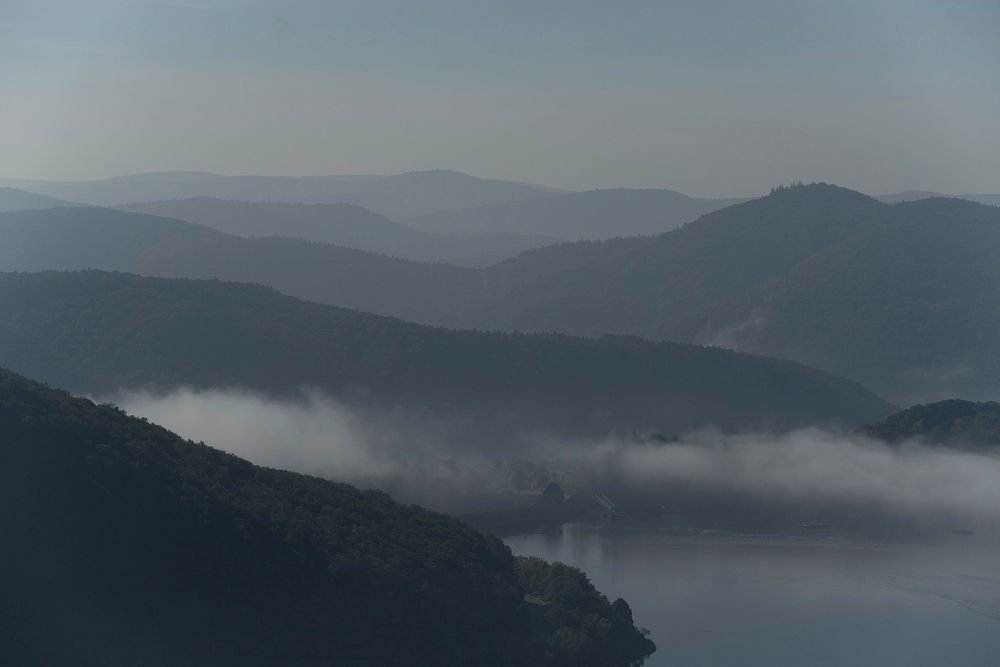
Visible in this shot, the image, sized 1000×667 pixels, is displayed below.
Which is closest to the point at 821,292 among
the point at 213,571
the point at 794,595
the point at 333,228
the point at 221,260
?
the point at 221,260

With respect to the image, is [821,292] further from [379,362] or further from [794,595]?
[794,595]

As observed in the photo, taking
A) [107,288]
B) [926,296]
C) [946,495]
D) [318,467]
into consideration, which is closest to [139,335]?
[107,288]

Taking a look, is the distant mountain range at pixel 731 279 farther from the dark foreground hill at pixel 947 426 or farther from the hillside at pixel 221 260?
the dark foreground hill at pixel 947 426

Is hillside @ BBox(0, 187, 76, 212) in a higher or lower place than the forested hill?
higher

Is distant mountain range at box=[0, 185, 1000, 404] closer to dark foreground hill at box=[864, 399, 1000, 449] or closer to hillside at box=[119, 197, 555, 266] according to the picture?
dark foreground hill at box=[864, 399, 1000, 449]

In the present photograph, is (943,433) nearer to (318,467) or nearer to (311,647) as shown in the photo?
(318,467)

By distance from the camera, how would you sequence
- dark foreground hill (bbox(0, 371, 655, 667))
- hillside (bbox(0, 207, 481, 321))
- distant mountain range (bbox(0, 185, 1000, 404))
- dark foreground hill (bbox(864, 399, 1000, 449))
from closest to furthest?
dark foreground hill (bbox(0, 371, 655, 667)) < dark foreground hill (bbox(864, 399, 1000, 449)) < distant mountain range (bbox(0, 185, 1000, 404)) < hillside (bbox(0, 207, 481, 321))

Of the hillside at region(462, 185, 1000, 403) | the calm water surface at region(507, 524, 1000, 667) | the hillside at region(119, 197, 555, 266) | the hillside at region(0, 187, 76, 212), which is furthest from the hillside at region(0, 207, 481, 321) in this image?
the calm water surface at region(507, 524, 1000, 667)
